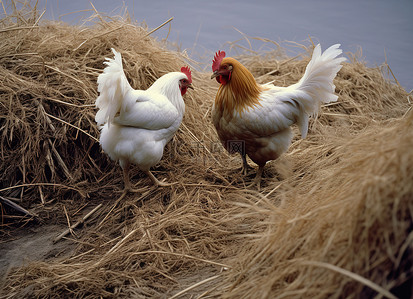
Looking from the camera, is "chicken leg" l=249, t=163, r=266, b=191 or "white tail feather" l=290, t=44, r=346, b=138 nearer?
"white tail feather" l=290, t=44, r=346, b=138

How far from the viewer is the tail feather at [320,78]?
7.52 feet

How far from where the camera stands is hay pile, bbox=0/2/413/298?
3.25 ft

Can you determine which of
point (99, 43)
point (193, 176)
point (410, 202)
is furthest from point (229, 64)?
point (410, 202)

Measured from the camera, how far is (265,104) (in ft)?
7.73

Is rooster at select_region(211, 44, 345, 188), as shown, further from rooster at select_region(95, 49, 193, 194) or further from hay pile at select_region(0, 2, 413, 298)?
rooster at select_region(95, 49, 193, 194)

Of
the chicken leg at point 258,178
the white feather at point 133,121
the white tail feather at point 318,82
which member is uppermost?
the white tail feather at point 318,82

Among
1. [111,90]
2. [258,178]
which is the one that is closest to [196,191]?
[258,178]

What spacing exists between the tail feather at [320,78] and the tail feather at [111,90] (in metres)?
1.26

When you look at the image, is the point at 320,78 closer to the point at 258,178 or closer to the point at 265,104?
the point at 265,104

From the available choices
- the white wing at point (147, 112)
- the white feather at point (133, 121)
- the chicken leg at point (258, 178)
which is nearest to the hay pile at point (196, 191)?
the chicken leg at point (258, 178)

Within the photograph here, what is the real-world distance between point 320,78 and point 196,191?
1.19 meters

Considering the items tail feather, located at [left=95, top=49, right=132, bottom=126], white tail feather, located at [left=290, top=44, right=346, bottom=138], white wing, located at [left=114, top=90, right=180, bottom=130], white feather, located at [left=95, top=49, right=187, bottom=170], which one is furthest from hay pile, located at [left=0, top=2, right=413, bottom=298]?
tail feather, located at [left=95, top=49, right=132, bottom=126]

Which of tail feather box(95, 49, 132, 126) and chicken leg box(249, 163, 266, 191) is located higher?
tail feather box(95, 49, 132, 126)

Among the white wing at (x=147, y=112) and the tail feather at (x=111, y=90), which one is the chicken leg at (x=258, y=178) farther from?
the tail feather at (x=111, y=90)
